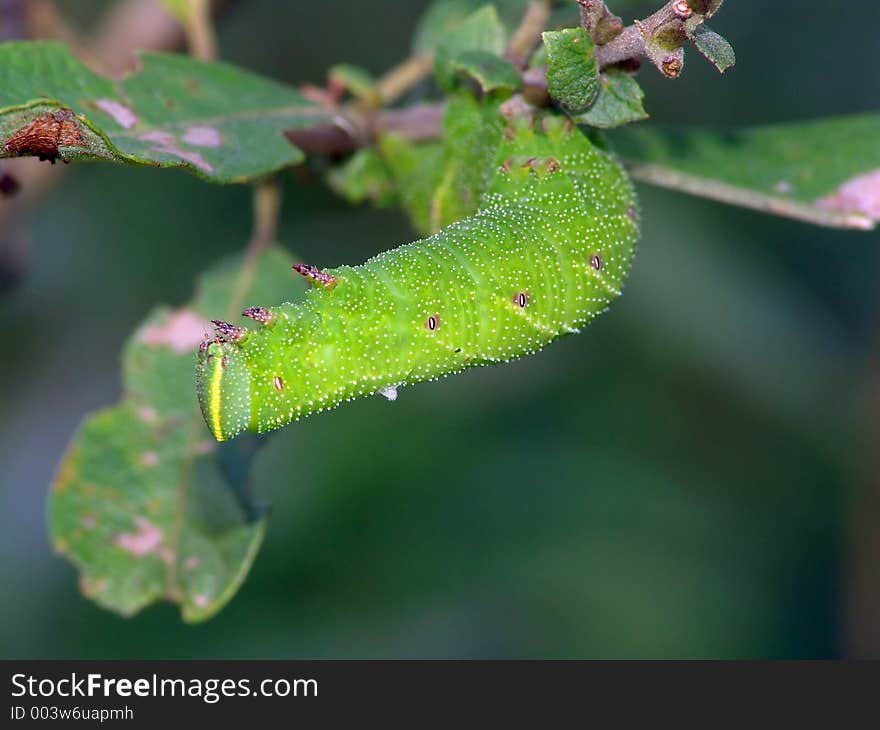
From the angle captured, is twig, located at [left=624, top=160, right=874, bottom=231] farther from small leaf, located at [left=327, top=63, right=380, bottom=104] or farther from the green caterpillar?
small leaf, located at [left=327, top=63, right=380, bottom=104]

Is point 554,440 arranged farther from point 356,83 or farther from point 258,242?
point 356,83

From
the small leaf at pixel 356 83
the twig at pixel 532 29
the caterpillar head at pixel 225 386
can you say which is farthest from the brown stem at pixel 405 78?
the caterpillar head at pixel 225 386

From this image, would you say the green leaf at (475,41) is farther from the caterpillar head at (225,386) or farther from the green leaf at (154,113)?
the caterpillar head at (225,386)

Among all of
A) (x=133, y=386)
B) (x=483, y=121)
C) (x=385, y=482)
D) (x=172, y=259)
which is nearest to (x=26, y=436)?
(x=172, y=259)

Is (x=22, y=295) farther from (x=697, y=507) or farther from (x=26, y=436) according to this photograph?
(x=697, y=507)

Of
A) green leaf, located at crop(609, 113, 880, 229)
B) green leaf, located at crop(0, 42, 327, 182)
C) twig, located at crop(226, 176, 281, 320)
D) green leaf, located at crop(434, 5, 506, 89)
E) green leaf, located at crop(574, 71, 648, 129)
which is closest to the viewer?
green leaf, located at crop(0, 42, 327, 182)

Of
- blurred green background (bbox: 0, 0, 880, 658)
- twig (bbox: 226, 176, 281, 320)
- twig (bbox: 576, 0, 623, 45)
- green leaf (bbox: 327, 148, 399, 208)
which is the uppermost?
twig (bbox: 576, 0, 623, 45)

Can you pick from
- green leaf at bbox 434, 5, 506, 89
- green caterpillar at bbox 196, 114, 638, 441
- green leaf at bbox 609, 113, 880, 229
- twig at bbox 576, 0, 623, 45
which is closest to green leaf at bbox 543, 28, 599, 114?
twig at bbox 576, 0, 623, 45

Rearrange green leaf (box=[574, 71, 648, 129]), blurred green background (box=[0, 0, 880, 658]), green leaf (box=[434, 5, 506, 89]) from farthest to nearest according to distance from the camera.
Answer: blurred green background (box=[0, 0, 880, 658]) < green leaf (box=[434, 5, 506, 89]) < green leaf (box=[574, 71, 648, 129])
